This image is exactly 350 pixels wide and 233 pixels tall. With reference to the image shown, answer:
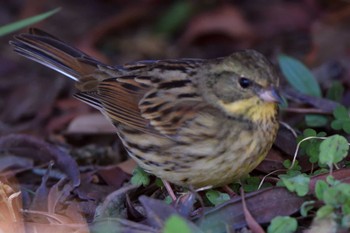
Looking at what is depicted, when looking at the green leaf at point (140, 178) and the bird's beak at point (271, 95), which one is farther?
the green leaf at point (140, 178)

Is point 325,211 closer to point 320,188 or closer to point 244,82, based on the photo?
point 320,188


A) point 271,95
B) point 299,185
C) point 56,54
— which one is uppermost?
point 56,54

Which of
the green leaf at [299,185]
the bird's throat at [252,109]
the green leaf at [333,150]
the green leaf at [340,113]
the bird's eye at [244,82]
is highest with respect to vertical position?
the bird's eye at [244,82]

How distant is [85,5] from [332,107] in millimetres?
3087

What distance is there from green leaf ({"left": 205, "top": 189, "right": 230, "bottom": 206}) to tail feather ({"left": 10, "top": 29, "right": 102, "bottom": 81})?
1144 millimetres

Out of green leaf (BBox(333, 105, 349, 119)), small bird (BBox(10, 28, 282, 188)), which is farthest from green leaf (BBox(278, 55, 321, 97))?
small bird (BBox(10, 28, 282, 188))

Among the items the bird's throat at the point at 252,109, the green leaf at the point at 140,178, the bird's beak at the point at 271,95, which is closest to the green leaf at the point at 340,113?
the bird's throat at the point at 252,109

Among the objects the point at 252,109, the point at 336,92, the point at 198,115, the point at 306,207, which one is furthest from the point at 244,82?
the point at 336,92

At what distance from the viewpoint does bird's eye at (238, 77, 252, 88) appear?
151 inches

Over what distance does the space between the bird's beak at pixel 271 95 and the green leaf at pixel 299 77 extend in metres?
1.32

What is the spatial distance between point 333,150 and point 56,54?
6.16 ft

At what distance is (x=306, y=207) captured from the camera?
3.59 meters

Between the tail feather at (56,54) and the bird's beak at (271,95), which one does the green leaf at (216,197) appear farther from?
the tail feather at (56,54)

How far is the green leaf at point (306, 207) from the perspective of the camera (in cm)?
353
